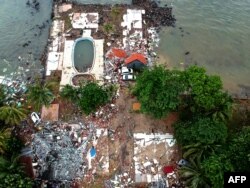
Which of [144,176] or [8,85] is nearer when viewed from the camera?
[144,176]

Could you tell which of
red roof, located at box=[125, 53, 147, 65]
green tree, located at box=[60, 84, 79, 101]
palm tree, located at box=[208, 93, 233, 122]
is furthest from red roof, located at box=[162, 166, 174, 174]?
red roof, located at box=[125, 53, 147, 65]

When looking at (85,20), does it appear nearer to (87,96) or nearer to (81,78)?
(81,78)

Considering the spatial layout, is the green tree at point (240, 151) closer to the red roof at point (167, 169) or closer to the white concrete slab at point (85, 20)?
the red roof at point (167, 169)

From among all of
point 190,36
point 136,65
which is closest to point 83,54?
point 136,65

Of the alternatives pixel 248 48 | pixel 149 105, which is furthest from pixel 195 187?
pixel 248 48

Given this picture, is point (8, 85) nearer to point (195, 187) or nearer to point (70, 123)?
point (70, 123)

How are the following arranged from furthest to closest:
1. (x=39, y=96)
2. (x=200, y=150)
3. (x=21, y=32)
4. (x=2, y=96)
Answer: (x=21, y=32) → (x=2, y=96) → (x=39, y=96) → (x=200, y=150)
